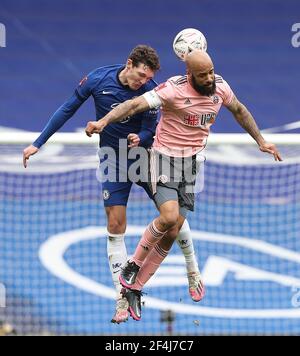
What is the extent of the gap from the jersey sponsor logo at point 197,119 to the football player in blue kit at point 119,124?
0.38 meters

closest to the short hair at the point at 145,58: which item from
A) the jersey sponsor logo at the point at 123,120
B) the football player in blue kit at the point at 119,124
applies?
the football player in blue kit at the point at 119,124

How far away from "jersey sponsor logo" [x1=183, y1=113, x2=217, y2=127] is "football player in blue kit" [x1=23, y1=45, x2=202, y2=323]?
0.38 metres

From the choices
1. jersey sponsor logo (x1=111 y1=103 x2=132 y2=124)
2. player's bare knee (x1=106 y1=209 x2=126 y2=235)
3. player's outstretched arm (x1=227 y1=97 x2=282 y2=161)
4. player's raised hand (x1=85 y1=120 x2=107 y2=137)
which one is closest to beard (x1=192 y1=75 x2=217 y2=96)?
player's outstretched arm (x1=227 y1=97 x2=282 y2=161)

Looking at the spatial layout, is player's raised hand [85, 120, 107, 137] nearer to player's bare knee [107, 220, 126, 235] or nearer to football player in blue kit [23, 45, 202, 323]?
football player in blue kit [23, 45, 202, 323]

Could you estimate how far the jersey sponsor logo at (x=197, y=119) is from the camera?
27.8 ft

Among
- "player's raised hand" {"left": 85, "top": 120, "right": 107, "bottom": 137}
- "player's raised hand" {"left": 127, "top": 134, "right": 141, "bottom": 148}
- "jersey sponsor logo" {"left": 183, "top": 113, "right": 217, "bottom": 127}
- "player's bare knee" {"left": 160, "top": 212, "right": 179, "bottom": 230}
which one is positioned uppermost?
"jersey sponsor logo" {"left": 183, "top": 113, "right": 217, "bottom": 127}

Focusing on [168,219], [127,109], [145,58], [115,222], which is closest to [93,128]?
[127,109]

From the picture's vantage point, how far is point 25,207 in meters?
11.6

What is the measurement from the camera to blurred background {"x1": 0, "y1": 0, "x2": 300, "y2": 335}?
11539mm

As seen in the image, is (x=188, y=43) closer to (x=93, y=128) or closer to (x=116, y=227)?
(x=93, y=128)

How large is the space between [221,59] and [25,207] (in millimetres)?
2621

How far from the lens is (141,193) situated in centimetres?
1161

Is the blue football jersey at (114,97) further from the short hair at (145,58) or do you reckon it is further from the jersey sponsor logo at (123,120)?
the short hair at (145,58)
